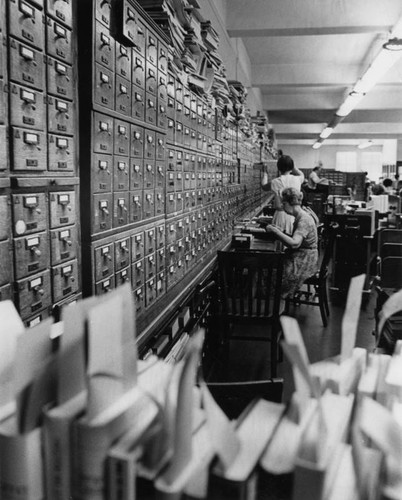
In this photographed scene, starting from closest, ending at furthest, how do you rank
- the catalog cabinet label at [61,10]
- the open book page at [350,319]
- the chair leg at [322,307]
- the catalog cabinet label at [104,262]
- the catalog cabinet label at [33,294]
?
1. the open book page at [350,319]
2. the catalog cabinet label at [33,294]
3. the catalog cabinet label at [61,10]
4. the catalog cabinet label at [104,262]
5. the chair leg at [322,307]

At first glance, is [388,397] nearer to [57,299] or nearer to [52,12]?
[57,299]

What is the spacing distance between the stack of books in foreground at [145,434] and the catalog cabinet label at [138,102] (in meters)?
1.87

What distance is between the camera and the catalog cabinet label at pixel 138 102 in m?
2.46

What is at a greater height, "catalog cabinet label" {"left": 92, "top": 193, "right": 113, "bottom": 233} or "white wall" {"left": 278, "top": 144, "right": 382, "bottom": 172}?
"white wall" {"left": 278, "top": 144, "right": 382, "bottom": 172}

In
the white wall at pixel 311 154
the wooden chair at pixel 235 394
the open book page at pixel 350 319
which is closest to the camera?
the open book page at pixel 350 319

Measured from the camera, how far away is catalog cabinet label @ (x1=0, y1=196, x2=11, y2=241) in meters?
1.45

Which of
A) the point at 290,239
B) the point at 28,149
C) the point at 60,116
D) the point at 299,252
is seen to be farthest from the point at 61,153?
the point at 299,252

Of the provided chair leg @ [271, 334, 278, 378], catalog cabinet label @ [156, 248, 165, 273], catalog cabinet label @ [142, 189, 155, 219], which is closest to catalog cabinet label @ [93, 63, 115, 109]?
catalog cabinet label @ [142, 189, 155, 219]

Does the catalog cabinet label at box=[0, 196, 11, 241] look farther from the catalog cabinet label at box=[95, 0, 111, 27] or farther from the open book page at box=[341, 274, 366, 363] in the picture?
the open book page at box=[341, 274, 366, 363]

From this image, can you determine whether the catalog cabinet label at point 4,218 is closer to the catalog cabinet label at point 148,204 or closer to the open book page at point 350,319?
the open book page at point 350,319

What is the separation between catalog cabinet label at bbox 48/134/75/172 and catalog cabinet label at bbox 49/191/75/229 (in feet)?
0.27

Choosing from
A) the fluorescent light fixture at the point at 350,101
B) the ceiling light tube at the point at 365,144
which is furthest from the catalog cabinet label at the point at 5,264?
the ceiling light tube at the point at 365,144

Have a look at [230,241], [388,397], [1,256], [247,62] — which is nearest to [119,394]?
[388,397]

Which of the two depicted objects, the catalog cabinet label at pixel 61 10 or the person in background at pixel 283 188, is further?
the person in background at pixel 283 188
